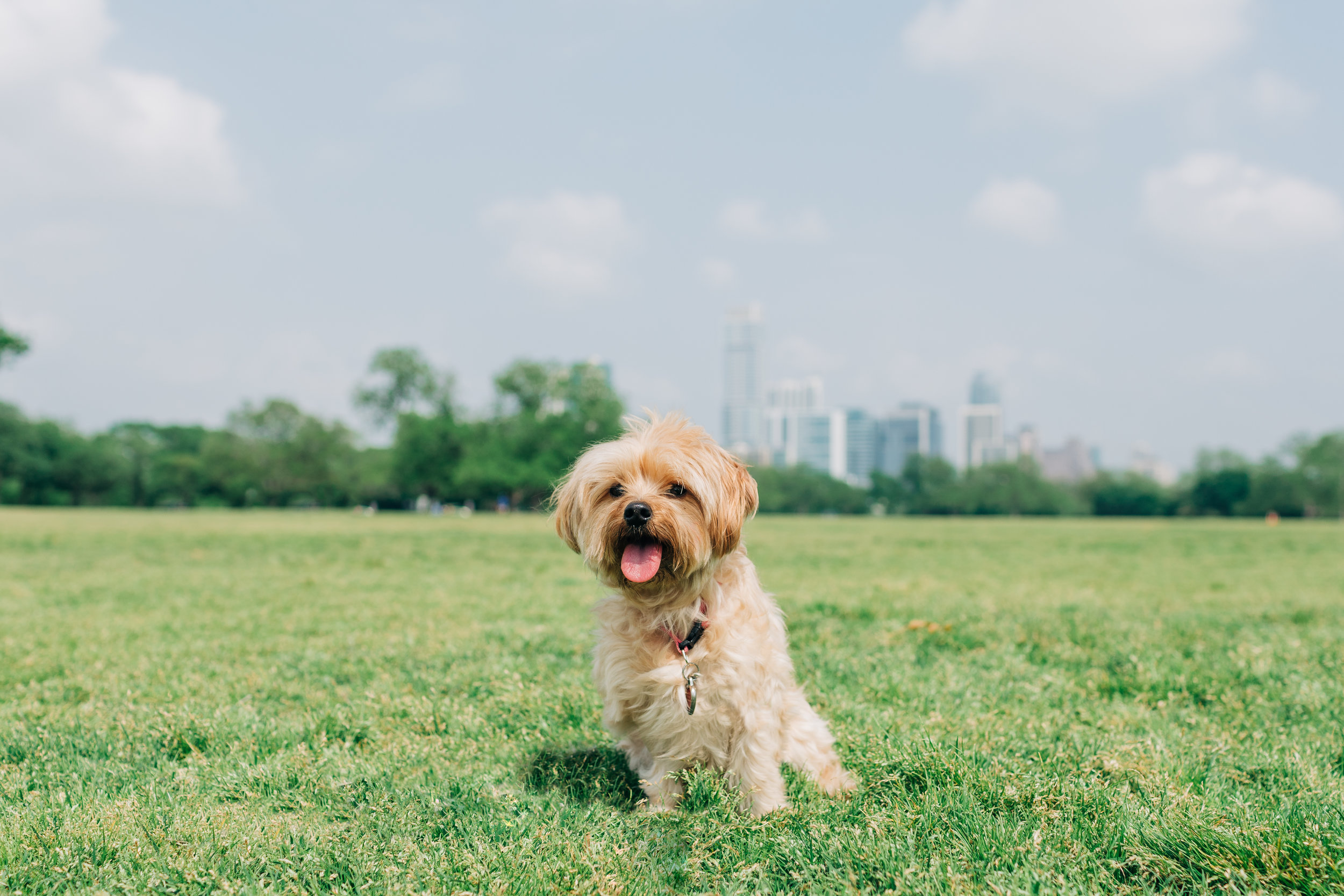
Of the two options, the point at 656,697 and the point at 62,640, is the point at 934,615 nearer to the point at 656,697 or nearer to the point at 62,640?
the point at 656,697

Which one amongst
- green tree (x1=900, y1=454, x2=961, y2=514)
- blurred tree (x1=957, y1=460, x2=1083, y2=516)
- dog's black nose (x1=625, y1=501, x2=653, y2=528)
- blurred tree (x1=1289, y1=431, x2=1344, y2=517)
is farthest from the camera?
green tree (x1=900, y1=454, x2=961, y2=514)

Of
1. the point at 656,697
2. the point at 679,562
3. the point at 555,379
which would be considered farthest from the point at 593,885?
the point at 555,379

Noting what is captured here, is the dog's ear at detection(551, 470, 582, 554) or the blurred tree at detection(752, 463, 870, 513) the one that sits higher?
the dog's ear at detection(551, 470, 582, 554)

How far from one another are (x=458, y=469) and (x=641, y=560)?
78040 mm

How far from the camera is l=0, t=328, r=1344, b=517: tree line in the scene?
82.0m

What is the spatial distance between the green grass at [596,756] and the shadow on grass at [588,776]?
23 millimetres

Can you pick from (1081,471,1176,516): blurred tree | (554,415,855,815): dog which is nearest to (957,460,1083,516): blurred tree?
(1081,471,1176,516): blurred tree

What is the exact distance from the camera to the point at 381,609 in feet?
35.1

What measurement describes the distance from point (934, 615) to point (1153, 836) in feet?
21.3

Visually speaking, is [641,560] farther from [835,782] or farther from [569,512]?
[835,782]

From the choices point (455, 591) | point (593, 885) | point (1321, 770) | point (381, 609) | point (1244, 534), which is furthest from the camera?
point (1244, 534)

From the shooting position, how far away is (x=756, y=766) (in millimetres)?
3834

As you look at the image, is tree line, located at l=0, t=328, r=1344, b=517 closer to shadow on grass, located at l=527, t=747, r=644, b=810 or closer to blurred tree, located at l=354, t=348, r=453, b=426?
blurred tree, located at l=354, t=348, r=453, b=426

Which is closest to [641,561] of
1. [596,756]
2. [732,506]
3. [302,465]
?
[732,506]
